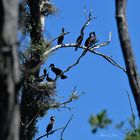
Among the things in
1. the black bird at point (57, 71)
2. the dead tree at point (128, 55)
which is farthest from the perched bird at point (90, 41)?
the dead tree at point (128, 55)

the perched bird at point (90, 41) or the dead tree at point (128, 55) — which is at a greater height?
the perched bird at point (90, 41)

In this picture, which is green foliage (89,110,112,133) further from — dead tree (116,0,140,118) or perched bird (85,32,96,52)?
perched bird (85,32,96,52)

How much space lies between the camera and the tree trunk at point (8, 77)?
3645 millimetres

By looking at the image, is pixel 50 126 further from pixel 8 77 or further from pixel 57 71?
pixel 8 77

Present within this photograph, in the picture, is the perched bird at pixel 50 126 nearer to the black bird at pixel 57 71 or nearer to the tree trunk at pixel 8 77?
the black bird at pixel 57 71

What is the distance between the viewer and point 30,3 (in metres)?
16.1

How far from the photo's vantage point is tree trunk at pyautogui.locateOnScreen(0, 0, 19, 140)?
3.64 meters

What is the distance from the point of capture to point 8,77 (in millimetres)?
3691

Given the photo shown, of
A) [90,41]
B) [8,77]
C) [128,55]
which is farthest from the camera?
[90,41]

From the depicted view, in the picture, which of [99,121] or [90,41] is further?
[90,41]

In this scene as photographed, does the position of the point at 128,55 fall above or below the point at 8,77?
above

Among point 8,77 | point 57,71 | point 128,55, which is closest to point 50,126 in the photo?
point 57,71

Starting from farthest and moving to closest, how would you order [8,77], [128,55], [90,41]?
[90,41], [128,55], [8,77]

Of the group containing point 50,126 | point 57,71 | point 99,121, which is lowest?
point 99,121
